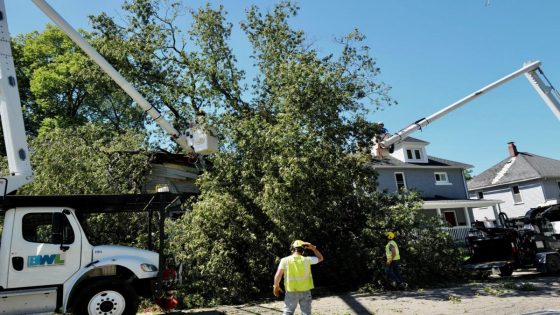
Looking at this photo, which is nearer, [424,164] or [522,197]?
[424,164]

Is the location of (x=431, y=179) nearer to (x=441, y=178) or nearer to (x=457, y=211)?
(x=441, y=178)

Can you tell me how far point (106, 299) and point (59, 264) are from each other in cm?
100

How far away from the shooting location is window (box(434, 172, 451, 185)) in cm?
3181

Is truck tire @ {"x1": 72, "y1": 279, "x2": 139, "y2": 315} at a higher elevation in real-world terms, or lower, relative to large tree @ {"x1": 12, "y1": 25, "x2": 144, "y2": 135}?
lower

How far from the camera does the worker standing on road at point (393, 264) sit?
39.5ft

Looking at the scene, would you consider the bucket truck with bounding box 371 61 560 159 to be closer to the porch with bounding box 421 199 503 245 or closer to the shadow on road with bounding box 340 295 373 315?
the shadow on road with bounding box 340 295 373 315

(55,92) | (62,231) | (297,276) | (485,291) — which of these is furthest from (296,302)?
(55,92)

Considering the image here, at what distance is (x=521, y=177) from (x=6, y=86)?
37.8 m

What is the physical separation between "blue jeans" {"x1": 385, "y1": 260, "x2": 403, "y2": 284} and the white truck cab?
644 cm

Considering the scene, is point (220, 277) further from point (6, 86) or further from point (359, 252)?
point (6, 86)

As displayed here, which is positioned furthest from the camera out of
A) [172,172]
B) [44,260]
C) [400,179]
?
[400,179]

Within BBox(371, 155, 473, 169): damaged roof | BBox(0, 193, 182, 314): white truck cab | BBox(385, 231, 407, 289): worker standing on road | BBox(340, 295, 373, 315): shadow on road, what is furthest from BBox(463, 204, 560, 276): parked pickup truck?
BBox(371, 155, 473, 169): damaged roof

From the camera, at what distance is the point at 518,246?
46.6 feet

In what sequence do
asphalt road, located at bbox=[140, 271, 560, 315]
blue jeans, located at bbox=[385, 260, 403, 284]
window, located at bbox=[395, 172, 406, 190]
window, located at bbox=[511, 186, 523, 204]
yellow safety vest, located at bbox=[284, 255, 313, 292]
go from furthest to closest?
window, located at bbox=[511, 186, 523, 204] < window, located at bbox=[395, 172, 406, 190] < blue jeans, located at bbox=[385, 260, 403, 284] < asphalt road, located at bbox=[140, 271, 560, 315] < yellow safety vest, located at bbox=[284, 255, 313, 292]
